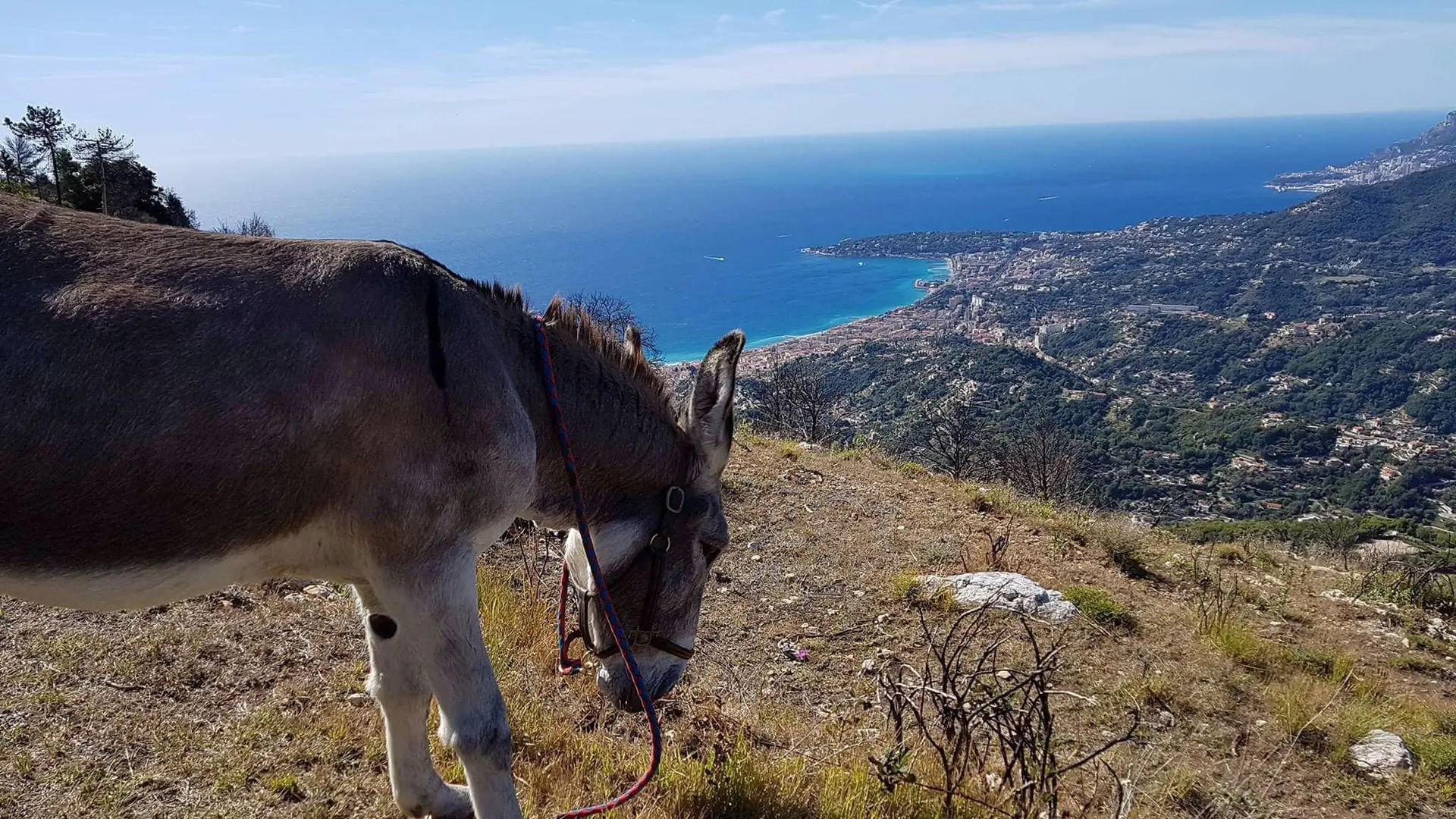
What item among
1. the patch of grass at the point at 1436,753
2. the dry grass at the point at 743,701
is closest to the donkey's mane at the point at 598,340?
the dry grass at the point at 743,701

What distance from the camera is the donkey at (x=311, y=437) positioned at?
76.0 inches

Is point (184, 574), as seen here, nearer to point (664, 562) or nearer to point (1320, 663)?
point (664, 562)

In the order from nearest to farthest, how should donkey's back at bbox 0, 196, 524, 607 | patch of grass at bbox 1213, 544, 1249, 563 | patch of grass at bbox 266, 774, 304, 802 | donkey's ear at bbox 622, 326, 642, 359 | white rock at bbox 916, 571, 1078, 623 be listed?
1. donkey's back at bbox 0, 196, 524, 607
2. patch of grass at bbox 266, 774, 304, 802
3. donkey's ear at bbox 622, 326, 642, 359
4. white rock at bbox 916, 571, 1078, 623
5. patch of grass at bbox 1213, 544, 1249, 563

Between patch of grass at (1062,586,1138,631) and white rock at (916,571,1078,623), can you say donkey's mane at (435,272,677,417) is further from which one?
patch of grass at (1062,586,1138,631)

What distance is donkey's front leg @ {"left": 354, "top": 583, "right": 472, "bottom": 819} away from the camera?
9.91 feet

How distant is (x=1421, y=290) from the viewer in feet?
294

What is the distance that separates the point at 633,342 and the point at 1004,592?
482 cm

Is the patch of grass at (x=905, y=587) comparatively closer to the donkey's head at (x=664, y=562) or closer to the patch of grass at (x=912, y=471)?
the donkey's head at (x=664, y=562)

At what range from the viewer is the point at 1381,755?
4.89 metres

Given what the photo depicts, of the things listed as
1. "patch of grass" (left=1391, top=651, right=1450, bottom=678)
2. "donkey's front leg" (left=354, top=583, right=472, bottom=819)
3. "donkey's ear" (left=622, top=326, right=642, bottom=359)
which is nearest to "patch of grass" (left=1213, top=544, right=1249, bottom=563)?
"patch of grass" (left=1391, top=651, right=1450, bottom=678)

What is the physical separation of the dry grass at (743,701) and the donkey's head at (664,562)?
0.69 m

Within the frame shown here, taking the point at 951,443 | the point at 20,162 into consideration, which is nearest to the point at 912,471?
the point at 951,443

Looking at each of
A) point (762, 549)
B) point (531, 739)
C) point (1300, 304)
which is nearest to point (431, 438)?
point (531, 739)

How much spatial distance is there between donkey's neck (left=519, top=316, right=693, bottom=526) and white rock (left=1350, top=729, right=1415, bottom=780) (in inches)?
196
